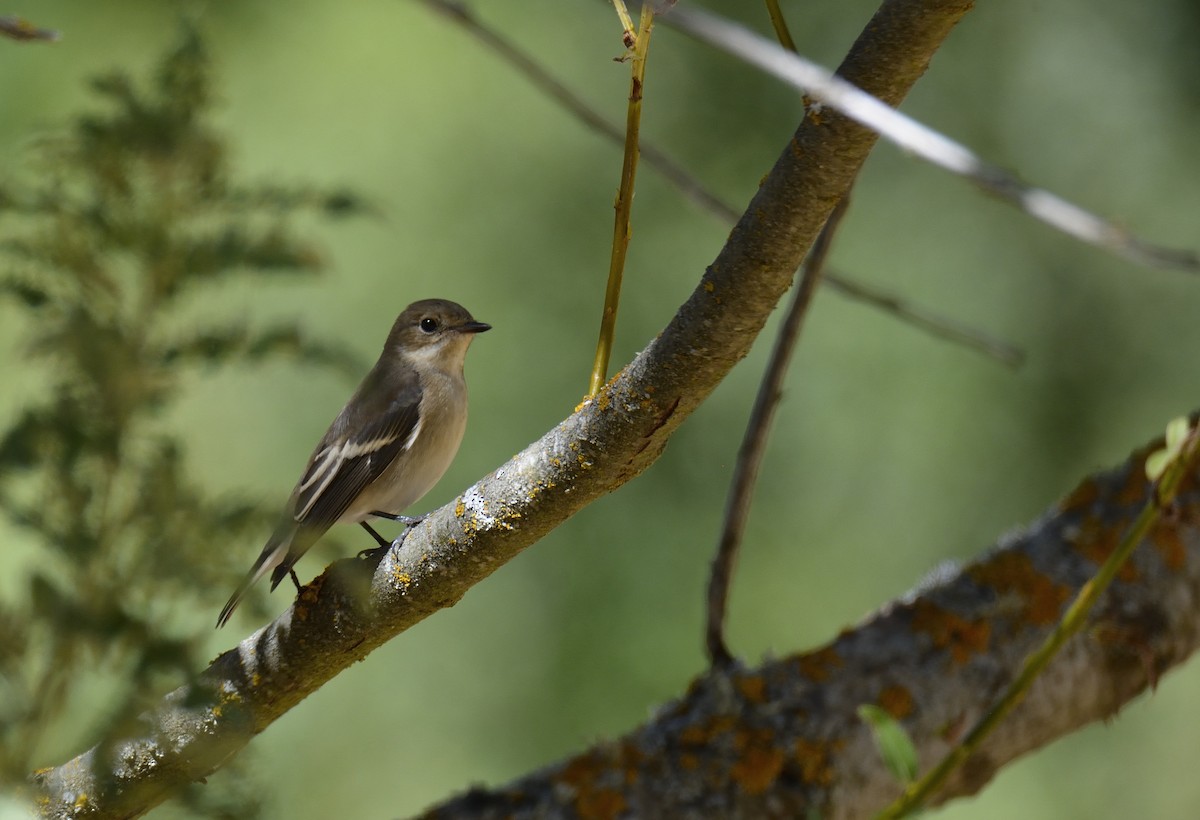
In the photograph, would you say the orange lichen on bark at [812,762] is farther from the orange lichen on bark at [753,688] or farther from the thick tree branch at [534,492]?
the thick tree branch at [534,492]

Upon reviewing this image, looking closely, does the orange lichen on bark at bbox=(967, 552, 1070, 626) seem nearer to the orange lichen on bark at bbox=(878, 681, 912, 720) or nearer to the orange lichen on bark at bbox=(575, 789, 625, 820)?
the orange lichen on bark at bbox=(878, 681, 912, 720)

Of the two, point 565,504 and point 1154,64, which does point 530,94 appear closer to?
point 1154,64

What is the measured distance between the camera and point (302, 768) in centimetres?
500

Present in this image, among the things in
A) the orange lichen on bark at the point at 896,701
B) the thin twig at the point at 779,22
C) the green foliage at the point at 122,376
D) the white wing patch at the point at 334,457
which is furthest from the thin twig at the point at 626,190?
the white wing patch at the point at 334,457

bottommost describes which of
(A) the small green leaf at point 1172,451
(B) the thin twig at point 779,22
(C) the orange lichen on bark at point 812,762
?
(C) the orange lichen on bark at point 812,762

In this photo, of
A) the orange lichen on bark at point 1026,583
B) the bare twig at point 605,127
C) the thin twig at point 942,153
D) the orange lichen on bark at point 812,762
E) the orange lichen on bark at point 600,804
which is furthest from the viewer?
the orange lichen on bark at point 1026,583

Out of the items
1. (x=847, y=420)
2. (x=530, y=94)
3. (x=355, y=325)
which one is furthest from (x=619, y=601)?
(x=530, y=94)

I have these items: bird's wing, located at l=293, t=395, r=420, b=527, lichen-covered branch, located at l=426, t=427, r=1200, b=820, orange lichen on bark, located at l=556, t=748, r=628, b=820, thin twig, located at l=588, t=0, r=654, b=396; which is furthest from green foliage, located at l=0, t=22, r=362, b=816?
lichen-covered branch, located at l=426, t=427, r=1200, b=820

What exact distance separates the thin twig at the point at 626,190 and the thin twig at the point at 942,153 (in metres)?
0.38

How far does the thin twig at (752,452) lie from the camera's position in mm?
Result: 3086

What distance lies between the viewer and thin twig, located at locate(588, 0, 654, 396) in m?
Result: 1.55

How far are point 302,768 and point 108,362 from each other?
3518mm

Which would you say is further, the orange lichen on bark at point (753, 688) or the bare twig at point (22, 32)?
the orange lichen on bark at point (753, 688)

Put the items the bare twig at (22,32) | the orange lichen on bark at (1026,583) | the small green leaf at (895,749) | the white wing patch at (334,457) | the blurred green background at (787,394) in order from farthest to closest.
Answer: the blurred green background at (787,394) < the white wing patch at (334,457) < the orange lichen on bark at (1026,583) < the small green leaf at (895,749) < the bare twig at (22,32)
